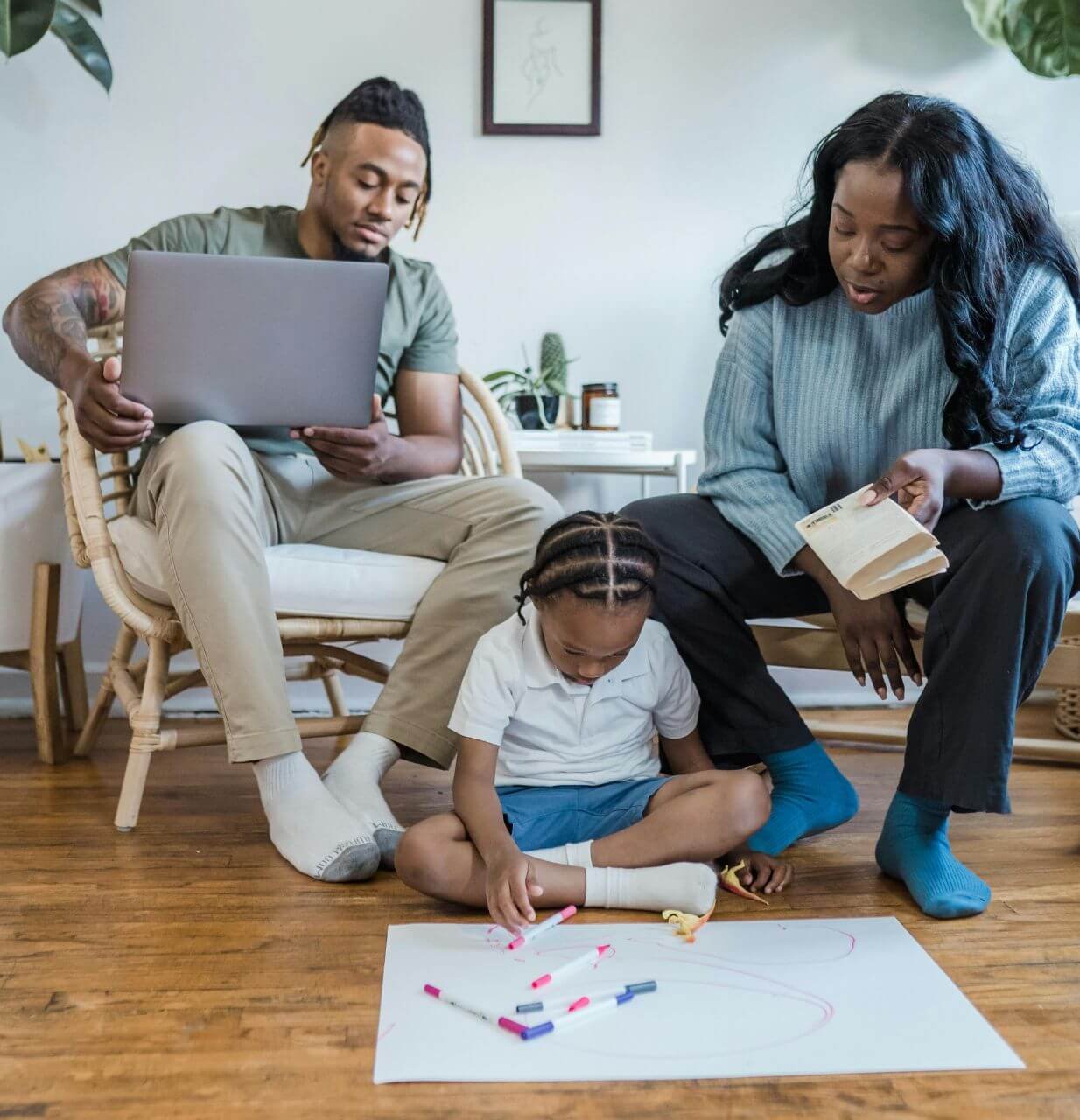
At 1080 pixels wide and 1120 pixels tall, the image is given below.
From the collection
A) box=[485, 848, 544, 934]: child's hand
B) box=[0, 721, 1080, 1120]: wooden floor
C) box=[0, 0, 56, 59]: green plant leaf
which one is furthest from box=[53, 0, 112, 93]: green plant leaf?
box=[485, 848, 544, 934]: child's hand

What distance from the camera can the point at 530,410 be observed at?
2242 millimetres

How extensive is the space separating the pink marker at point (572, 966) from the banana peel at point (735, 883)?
0.81 ft

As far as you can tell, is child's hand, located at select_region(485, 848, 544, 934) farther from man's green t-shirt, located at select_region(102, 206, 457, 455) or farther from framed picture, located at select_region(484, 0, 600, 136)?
framed picture, located at select_region(484, 0, 600, 136)

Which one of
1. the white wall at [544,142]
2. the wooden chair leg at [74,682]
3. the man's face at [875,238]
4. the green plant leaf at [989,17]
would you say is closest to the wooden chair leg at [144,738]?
the wooden chair leg at [74,682]

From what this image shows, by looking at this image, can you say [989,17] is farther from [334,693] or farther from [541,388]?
[334,693]

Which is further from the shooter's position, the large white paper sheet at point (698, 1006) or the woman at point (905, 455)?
the woman at point (905, 455)

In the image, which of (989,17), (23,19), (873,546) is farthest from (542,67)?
(873,546)

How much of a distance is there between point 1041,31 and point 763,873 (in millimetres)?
1665

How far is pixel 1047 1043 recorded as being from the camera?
0.98 metres

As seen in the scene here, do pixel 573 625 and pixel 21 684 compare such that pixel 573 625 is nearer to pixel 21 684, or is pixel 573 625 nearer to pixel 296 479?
pixel 296 479

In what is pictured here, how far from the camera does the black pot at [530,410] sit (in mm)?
2240

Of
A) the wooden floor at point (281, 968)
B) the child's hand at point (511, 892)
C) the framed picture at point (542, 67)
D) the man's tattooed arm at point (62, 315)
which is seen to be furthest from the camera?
the framed picture at point (542, 67)

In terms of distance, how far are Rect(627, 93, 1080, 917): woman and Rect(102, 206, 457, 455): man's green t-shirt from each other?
0.51 meters

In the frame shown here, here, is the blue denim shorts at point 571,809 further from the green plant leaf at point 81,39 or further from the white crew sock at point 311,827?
the green plant leaf at point 81,39
